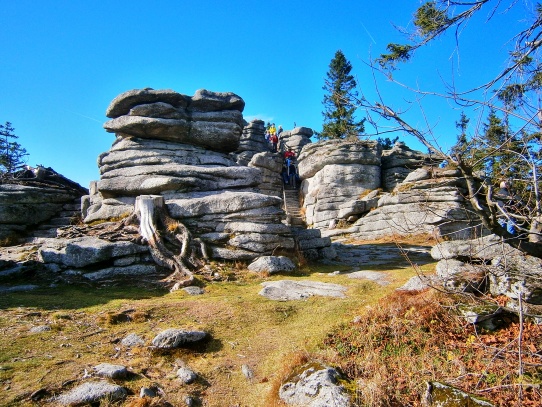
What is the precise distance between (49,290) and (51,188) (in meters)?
13.9

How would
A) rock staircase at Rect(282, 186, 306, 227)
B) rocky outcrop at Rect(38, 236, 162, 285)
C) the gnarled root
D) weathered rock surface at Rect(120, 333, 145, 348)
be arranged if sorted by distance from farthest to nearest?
rock staircase at Rect(282, 186, 306, 227) → the gnarled root → rocky outcrop at Rect(38, 236, 162, 285) → weathered rock surface at Rect(120, 333, 145, 348)

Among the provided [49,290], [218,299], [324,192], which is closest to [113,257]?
[49,290]

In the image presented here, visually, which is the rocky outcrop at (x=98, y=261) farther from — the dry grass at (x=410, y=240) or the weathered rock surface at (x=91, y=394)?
the dry grass at (x=410, y=240)

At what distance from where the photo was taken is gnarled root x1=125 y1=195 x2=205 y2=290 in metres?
14.2

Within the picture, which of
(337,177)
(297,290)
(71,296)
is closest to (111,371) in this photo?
(71,296)

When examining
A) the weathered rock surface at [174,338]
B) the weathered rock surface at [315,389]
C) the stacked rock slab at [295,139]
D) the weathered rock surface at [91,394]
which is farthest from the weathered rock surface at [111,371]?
the stacked rock slab at [295,139]

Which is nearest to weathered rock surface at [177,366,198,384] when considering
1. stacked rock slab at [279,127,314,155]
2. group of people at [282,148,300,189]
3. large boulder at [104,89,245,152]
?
large boulder at [104,89,245,152]

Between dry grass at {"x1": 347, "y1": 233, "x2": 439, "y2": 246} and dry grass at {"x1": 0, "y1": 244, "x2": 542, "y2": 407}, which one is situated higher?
dry grass at {"x1": 347, "y1": 233, "x2": 439, "y2": 246}

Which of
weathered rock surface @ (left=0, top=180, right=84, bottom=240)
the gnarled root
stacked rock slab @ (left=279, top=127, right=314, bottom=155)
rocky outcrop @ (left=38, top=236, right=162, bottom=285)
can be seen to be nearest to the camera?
rocky outcrop @ (left=38, top=236, right=162, bottom=285)

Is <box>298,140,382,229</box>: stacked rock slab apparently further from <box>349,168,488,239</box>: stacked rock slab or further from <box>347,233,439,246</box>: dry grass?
<box>347,233,439,246</box>: dry grass

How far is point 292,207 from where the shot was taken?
1499 inches

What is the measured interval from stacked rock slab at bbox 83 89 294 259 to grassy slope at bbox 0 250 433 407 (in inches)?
170

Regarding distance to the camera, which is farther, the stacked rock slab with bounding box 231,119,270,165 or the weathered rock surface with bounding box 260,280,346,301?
the stacked rock slab with bounding box 231,119,270,165

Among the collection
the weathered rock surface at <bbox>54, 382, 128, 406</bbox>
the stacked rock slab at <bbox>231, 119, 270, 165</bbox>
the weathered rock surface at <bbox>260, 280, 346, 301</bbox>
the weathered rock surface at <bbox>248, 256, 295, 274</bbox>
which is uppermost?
the stacked rock slab at <bbox>231, 119, 270, 165</bbox>
